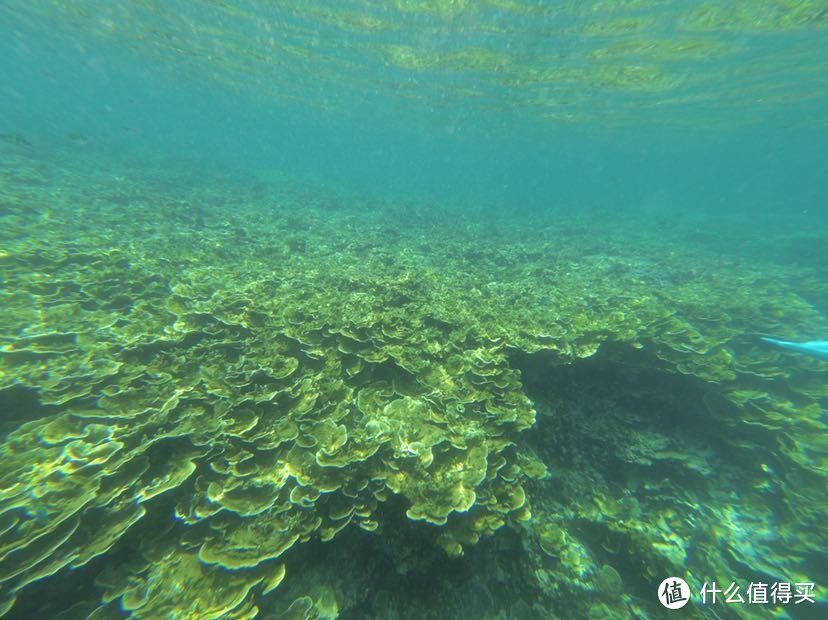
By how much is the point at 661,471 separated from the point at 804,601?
2.35 m

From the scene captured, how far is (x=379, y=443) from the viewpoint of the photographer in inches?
207

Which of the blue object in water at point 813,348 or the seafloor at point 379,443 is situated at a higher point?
the blue object in water at point 813,348

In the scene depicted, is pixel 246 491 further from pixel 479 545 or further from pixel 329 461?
pixel 479 545

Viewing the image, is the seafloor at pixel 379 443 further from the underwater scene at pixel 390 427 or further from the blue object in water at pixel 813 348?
the blue object in water at pixel 813 348

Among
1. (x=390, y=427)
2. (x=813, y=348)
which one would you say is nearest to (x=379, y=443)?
(x=390, y=427)

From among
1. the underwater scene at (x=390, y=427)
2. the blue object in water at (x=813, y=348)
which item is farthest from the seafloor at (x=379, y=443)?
the blue object in water at (x=813, y=348)

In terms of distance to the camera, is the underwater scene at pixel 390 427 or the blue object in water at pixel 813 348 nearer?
the underwater scene at pixel 390 427

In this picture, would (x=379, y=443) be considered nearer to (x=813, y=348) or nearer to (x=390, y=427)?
(x=390, y=427)

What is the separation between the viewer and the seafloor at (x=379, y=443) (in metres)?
4.20

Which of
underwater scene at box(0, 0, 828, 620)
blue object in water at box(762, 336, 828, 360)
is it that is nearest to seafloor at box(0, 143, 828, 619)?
underwater scene at box(0, 0, 828, 620)

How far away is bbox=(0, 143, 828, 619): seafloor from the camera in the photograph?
420cm

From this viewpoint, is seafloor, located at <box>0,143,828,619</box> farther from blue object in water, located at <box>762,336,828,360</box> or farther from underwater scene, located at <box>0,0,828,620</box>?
blue object in water, located at <box>762,336,828,360</box>

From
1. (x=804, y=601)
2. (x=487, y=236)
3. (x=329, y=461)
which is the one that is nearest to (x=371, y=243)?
(x=487, y=236)

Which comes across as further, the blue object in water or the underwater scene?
the blue object in water
